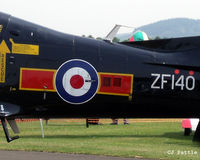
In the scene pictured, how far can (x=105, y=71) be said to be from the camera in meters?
6.33

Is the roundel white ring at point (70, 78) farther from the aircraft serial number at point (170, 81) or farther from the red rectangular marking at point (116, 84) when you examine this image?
the aircraft serial number at point (170, 81)

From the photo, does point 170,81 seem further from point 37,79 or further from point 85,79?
point 37,79

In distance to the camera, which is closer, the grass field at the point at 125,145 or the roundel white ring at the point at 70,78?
the roundel white ring at the point at 70,78

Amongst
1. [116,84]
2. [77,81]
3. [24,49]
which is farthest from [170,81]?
[24,49]

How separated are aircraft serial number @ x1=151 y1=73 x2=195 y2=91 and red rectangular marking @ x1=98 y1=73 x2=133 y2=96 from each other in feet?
1.10

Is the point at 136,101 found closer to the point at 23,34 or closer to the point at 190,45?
the point at 190,45

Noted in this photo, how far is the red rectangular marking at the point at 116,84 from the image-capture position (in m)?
6.32

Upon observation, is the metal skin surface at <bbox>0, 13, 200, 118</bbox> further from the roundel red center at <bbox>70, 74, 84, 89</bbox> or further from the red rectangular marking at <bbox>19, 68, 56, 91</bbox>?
the roundel red center at <bbox>70, 74, 84, 89</bbox>

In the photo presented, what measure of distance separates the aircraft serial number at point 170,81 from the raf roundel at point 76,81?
2.69 ft

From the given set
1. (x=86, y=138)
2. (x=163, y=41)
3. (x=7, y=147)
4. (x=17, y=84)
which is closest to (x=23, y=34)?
(x=17, y=84)

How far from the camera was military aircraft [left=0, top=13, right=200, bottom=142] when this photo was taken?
6328 millimetres

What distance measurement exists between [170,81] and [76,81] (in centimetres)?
130

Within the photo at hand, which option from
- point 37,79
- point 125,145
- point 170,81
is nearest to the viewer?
point 37,79

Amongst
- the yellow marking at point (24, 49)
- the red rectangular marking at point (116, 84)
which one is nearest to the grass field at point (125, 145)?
the red rectangular marking at point (116, 84)
